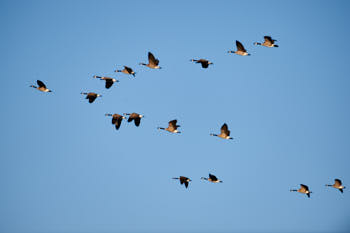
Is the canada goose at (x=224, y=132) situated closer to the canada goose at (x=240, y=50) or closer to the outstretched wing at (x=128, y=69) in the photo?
the canada goose at (x=240, y=50)

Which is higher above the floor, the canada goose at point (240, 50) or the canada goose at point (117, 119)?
the canada goose at point (240, 50)

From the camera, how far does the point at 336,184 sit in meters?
53.5

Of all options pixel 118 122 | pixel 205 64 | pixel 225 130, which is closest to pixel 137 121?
pixel 118 122

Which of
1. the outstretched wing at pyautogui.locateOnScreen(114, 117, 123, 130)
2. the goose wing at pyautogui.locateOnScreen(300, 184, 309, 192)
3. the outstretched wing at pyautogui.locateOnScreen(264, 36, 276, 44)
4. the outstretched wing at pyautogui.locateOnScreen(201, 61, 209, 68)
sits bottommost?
the goose wing at pyautogui.locateOnScreen(300, 184, 309, 192)

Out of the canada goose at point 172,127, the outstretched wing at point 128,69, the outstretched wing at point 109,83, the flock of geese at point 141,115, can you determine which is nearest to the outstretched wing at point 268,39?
the flock of geese at point 141,115

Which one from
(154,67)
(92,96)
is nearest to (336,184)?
(154,67)

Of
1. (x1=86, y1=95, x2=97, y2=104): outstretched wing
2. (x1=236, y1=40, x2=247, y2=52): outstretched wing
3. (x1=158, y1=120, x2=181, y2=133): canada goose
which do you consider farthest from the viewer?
(x1=158, y1=120, x2=181, y2=133): canada goose

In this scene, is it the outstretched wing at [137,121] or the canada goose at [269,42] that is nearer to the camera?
the outstretched wing at [137,121]

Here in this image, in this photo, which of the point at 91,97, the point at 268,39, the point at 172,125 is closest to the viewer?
the point at 91,97

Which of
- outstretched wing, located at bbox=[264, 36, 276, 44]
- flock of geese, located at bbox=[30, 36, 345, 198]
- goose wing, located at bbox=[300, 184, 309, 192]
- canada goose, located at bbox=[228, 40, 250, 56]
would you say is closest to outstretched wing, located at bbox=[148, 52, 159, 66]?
flock of geese, located at bbox=[30, 36, 345, 198]

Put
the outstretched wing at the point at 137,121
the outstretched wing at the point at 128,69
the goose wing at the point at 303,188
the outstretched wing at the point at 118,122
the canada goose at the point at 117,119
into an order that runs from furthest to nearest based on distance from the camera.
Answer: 1. the goose wing at the point at 303,188
2. the outstretched wing at the point at 128,69
3. the canada goose at the point at 117,119
4. the outstretched wing at the point at 118,122
5. the outstretched wing at the point at 137,121

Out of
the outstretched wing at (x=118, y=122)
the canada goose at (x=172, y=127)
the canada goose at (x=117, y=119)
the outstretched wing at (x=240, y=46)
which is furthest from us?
the canada goose at (x=172, y=127)

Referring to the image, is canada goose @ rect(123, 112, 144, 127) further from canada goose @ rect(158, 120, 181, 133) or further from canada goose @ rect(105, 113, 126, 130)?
canada goose @ rect(158, 120, 181, 133)

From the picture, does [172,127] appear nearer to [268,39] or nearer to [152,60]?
[152,60]
